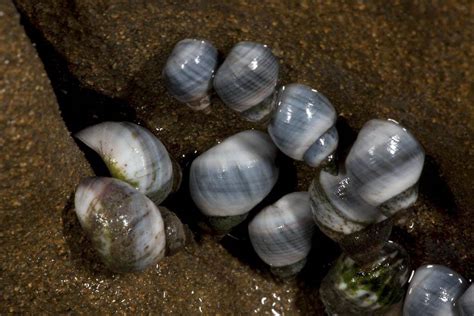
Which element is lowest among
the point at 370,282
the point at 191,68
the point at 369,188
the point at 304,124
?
the point at 370,282

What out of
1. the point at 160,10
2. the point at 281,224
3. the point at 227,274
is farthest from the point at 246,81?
the point at 227,274

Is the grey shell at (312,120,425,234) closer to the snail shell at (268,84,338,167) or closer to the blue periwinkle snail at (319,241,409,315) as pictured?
the snail shell at (268,84,338,167)

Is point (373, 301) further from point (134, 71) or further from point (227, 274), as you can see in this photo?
point (134, 71)

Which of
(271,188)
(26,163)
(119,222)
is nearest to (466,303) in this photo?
(271,188)

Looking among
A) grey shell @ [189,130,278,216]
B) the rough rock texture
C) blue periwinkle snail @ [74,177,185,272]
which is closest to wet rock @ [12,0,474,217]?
the rough rock texture

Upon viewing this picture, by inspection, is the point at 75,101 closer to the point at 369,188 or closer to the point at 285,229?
the point at 285,229

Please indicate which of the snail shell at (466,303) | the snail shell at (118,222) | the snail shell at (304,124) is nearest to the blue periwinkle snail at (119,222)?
the snail shell at (118,222)
